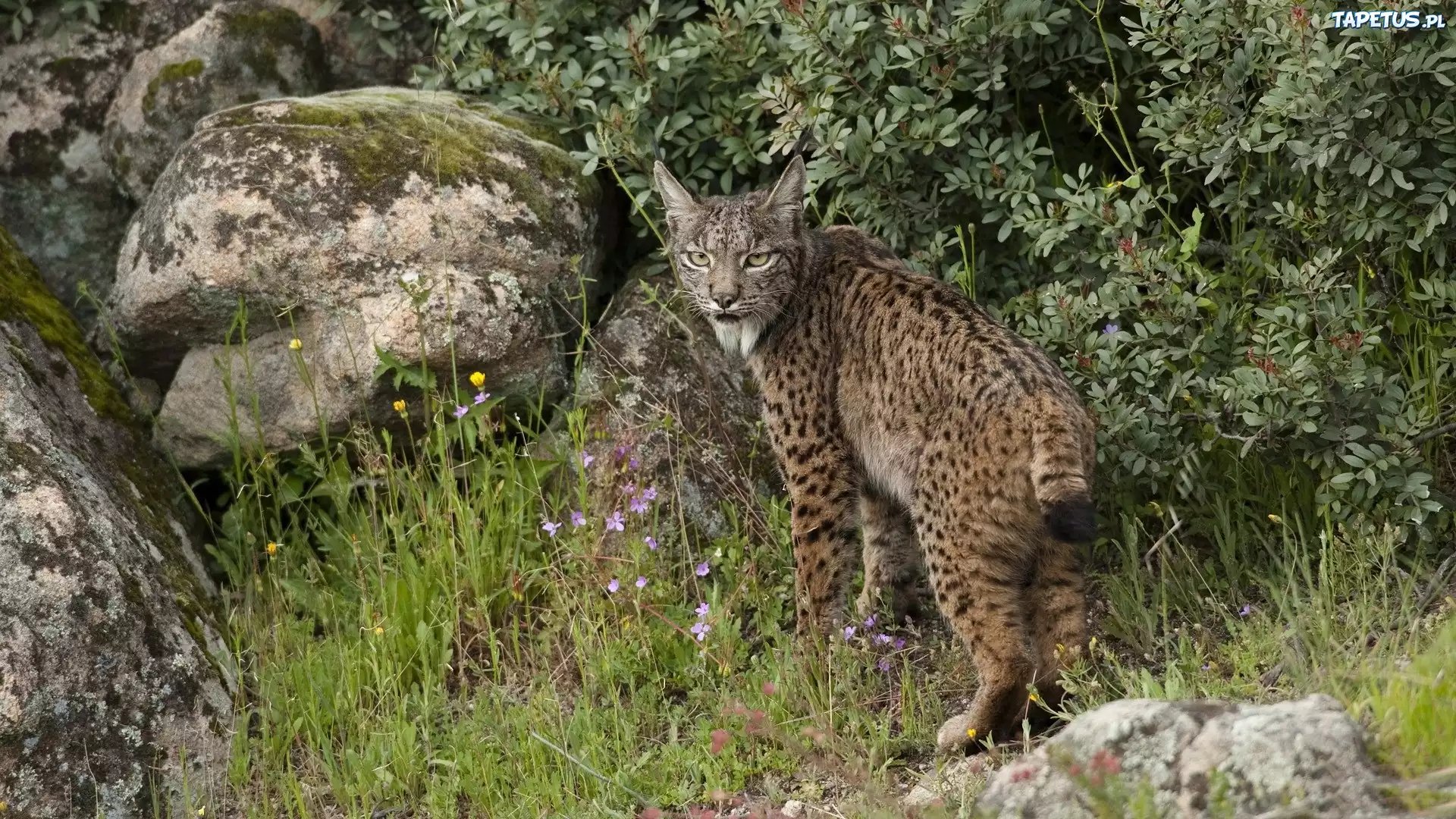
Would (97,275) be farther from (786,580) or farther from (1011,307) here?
(1011,307)

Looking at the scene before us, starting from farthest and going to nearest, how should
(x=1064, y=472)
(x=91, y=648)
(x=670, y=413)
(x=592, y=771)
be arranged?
(x=670, y=413)
(x=91, y=648)
(x=592, y=771)
(x=1064, y=472)

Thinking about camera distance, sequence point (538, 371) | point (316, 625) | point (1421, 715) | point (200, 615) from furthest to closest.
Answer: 1. point (538, 371)
2. point (316, 625)
3. point (200, 615)
4. point (1421, 715)

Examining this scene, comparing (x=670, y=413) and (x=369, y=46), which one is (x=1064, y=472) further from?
(x=369, y=46)

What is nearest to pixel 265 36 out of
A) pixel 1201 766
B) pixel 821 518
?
pixel 821 518

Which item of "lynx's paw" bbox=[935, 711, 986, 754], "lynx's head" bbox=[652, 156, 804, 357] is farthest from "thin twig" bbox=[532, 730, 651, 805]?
"lynx's head" bbox=[652, 156, 804, 357]

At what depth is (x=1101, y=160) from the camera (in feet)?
22.2

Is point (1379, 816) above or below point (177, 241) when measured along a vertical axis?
below

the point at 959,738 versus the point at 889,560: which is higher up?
the point at 889,560

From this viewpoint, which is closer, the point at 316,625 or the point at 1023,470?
the point at 1023,470

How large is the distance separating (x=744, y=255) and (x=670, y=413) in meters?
0.77

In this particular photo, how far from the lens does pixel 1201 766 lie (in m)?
3.32

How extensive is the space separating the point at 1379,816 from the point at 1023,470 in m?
1.91

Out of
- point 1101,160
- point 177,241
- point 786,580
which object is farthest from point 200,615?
point 1101,160

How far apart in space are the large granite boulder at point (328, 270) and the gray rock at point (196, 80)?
2.36 feet
